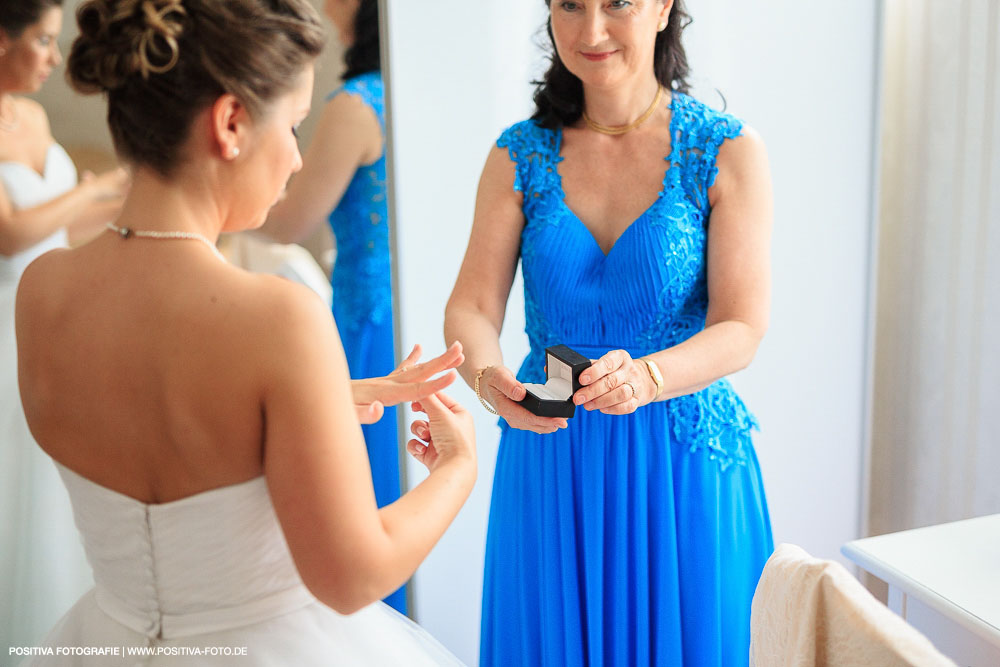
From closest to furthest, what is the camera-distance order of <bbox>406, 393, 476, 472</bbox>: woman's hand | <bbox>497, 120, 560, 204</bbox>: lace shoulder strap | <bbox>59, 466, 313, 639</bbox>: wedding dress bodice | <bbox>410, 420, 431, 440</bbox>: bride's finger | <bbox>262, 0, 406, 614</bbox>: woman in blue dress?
1. <bbox>59, 466, 313, 639</bbox>: wedding dress bodice
2. <bbox>406, 393, 476, 472</bbox>: woman's hand
3. <bbox>410, 420, 431, 440</bbox>: bride's finger
4. <bbox>497, 120, 560, 204</bbox>: lace shoulder strap
5. <bbox>262, 0, 406, 614</bbox>: woman in blue dress

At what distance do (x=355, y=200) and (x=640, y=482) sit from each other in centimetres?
107

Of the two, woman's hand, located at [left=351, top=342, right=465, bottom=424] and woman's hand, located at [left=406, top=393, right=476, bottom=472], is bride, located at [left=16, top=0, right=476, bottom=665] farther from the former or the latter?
woman's hand, located at [left=351, top=342, right=465, bottom=424]

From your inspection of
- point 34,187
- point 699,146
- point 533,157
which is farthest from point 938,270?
point 34,187

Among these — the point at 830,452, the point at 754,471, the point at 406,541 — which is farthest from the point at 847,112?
the point at 406,541

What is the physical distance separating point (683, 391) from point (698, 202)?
0.39 meters

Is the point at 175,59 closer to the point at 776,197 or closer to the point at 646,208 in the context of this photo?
the point at 646,208

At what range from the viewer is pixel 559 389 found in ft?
5.45

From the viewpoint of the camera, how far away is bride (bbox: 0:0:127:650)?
1.97 meters

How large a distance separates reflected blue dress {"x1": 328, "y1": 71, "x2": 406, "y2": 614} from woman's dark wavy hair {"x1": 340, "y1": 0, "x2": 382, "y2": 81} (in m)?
0.02

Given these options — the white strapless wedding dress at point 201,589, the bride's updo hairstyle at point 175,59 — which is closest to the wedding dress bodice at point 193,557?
the white strapless wedding dress at point 201,589

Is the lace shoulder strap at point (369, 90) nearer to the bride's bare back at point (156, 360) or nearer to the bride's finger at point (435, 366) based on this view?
the bride's finger at point (435, 366)

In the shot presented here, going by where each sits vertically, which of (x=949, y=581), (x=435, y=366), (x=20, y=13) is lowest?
(x=949, y=581)

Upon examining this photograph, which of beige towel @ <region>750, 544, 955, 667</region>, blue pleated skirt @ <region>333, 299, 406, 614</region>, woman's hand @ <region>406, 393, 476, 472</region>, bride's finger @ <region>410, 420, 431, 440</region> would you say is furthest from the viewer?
blue pleated skirt @ <region>333, 299, 406, 614</region>

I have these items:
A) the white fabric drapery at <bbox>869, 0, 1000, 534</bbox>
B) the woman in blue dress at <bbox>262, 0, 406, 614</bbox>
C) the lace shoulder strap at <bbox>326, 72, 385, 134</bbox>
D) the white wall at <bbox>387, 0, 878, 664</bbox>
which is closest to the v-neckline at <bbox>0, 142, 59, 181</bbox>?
the woman in blue dress at <bbox>262, 0, 406, 614</bbox>
